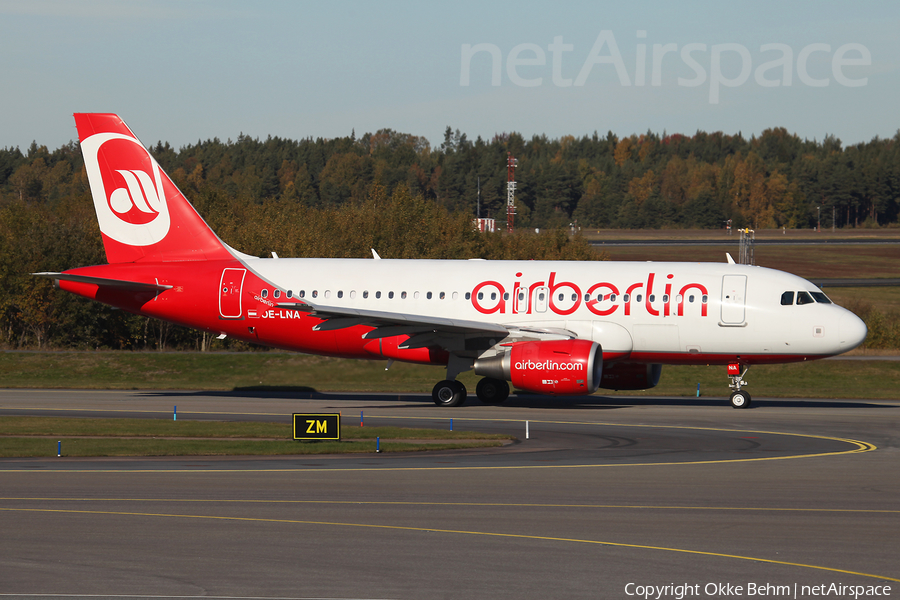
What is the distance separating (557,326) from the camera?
34781 millimetres

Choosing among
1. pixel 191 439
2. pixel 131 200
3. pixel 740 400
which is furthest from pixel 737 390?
pixel 131 200

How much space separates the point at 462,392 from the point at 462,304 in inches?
124

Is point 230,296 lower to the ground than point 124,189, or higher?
lower

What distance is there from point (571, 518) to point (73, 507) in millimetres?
8351

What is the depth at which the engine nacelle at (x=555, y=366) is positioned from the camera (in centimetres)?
3222

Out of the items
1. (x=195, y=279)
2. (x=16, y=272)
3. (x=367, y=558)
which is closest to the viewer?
(x=367, y=558)

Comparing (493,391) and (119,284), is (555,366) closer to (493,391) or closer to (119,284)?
(493,391)

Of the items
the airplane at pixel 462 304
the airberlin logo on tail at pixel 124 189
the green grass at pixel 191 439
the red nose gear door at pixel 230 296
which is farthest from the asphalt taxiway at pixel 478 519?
the airberlin logo on tail at pixel 124 189

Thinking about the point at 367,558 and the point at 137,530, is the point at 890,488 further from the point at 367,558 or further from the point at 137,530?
the point at 137,530

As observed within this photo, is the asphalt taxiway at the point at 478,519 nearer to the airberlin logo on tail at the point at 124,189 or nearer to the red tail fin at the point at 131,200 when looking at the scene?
the red tail fin at the point at 131,200

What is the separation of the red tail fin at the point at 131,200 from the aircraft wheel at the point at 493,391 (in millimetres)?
11515

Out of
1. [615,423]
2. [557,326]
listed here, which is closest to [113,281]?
[557,326]

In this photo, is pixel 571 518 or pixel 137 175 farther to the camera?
pixel 137 175

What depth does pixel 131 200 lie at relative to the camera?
38.7 metres
